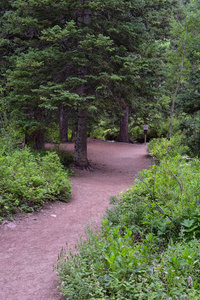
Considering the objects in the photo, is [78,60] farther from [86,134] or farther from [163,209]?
[163,209]

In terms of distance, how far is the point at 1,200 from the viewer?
584 centimetres

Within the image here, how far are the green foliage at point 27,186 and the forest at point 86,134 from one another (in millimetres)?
29

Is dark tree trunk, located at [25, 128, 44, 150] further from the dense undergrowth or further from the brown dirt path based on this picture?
the dense undergrowth

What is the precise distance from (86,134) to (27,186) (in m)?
5.32

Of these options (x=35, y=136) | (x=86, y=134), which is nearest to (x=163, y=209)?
(x=86, y=134)

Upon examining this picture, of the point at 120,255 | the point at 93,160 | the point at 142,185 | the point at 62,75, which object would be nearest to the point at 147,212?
the point at 142,185

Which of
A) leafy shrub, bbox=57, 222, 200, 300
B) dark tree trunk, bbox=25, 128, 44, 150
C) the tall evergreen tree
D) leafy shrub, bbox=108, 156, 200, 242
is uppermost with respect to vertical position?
the tall evergreen tree

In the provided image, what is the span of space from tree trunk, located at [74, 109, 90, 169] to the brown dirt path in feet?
3.47

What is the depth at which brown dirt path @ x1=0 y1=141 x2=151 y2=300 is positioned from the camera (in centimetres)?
355

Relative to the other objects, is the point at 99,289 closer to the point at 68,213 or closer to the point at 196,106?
the point at 68,213

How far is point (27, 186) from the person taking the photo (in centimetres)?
687

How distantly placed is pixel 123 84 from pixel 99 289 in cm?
898

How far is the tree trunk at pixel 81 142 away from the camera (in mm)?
11789

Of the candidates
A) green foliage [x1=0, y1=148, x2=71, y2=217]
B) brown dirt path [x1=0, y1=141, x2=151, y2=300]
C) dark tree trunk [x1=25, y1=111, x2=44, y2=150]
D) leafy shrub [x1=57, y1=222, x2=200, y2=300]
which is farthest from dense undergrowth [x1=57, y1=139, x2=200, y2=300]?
dark tree trunk [x1=25, y1=111, x2=44, y2=150]
